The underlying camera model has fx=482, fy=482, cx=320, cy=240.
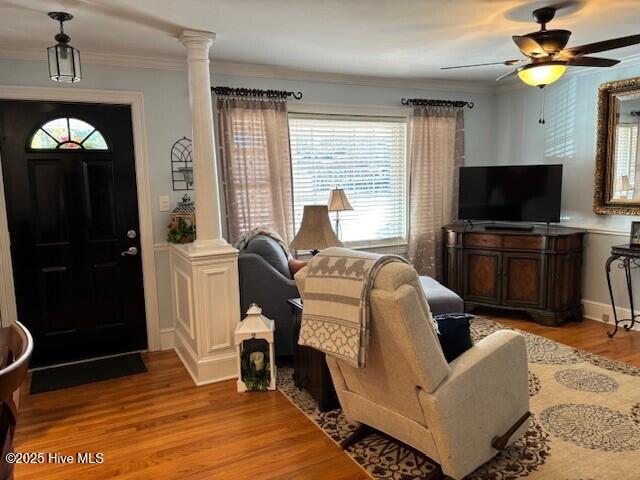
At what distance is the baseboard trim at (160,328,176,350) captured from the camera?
4238 mm

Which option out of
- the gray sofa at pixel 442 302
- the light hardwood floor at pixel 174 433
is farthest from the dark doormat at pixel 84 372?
the gray sofa at pixel 442 302

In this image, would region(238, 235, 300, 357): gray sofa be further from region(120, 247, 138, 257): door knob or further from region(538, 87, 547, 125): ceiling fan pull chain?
region(538, 87, 547, 125): ceiling fan pull chain

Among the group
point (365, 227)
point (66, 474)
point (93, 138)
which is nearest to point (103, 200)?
point (93, 138)

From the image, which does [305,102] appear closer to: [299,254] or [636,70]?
[299,254]

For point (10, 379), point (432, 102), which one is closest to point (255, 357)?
point (10, 379)

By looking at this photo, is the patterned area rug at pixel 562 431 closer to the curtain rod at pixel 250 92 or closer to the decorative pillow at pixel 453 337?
the decorative pillow at pixel 453 337

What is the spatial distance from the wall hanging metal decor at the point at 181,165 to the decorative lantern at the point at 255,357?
4.92ft

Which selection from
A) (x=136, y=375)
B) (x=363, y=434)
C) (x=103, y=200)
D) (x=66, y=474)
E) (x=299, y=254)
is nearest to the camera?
(x=66, y=474)

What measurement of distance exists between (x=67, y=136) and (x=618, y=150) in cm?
482

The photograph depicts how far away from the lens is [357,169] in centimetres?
513

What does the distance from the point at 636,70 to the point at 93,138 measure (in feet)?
15.6

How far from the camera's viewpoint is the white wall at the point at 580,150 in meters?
4.61

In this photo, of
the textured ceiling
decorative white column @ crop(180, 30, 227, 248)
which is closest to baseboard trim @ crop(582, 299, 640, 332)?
the textured ceiling

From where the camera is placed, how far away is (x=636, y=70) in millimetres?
4332
